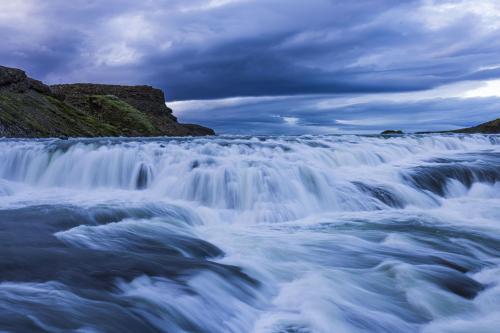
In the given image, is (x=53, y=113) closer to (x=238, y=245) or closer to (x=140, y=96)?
(x=238, y=245)

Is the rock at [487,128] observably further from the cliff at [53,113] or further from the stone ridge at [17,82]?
the stone ridge at [17,82]

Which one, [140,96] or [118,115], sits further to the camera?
[140,96]

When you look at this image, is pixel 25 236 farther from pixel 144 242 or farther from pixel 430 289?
pixel 430 289

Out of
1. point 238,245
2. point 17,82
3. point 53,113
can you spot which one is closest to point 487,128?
point 53,113

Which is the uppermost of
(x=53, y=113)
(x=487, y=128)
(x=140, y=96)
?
(x=140, y=96)

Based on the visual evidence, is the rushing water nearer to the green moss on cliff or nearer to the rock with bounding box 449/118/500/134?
the rock with bounding box 449/118/500/134

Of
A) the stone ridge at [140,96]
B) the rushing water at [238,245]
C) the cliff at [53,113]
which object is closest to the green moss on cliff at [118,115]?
the cliff at [53,113]

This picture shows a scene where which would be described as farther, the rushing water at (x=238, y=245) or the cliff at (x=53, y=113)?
the cliff at (x=53, y=113)

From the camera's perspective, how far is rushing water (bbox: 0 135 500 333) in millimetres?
4746

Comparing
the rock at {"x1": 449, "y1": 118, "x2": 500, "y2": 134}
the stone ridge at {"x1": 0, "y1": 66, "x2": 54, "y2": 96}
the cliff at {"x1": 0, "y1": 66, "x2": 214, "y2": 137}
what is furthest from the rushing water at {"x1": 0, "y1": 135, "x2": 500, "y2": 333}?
the rock at {"x1": 449, "y1": 118, "x2": 500, "y2": 134}

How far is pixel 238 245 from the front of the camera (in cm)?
801

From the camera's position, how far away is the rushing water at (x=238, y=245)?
4.75 meters

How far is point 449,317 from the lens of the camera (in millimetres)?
5074

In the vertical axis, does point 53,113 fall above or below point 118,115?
below
